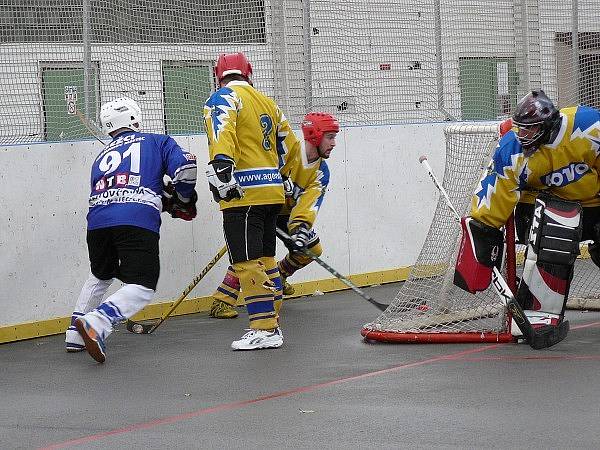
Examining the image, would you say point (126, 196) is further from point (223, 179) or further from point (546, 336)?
point (546, 336)

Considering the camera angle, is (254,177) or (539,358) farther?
(254,177)

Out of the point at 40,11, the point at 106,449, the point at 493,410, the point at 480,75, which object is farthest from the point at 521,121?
the point at 480,75

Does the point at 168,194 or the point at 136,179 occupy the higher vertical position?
the point at 136,179

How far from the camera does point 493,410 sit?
514 cm

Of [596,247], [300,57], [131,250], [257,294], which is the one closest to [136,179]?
[131,250]

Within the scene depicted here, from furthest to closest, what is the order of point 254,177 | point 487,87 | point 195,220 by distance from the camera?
point 487,87 → point 195,220 → point 254,177

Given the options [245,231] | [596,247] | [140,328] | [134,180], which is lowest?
[140,328]

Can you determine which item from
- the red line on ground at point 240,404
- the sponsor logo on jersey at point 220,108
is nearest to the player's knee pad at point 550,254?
the red line on ground at point 240,404

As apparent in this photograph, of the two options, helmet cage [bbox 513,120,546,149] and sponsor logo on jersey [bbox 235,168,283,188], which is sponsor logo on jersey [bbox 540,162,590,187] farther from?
sponsor logo on jersey [bbox 235,168,283,188]

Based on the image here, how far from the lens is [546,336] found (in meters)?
6.75

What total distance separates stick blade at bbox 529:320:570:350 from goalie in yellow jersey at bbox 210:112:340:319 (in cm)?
170

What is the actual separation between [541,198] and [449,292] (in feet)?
2.99

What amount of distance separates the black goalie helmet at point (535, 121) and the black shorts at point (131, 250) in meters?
2.10

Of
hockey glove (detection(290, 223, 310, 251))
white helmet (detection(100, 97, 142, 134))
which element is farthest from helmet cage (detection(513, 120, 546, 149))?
white helmet (detection(100, 97, 142, 134))
